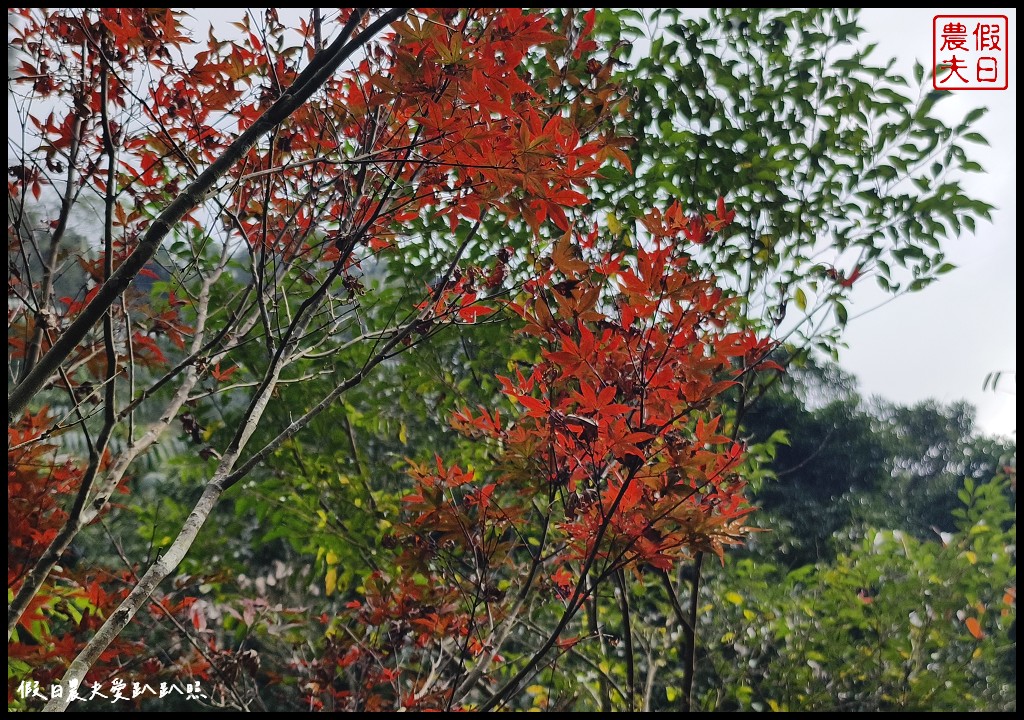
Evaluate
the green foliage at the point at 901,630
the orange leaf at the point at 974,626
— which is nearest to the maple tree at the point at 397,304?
the green foliage at the point at 901,630

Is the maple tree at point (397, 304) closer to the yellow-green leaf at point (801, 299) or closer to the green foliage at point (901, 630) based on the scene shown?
the yellow-green leaf at point (801, 299)

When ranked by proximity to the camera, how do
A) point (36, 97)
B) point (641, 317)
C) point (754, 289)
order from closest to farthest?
point (641, 317) < point (36, 97) < point (754, 289)

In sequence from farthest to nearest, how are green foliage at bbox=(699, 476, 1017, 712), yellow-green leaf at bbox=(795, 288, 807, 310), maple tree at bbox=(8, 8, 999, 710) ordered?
1. green foliage at bbox=(699, 476, 1017, 712)
2. yellow-green leaf at bbox=(795, 288, 807, 310)
3. maple tree at bbox=(8, 8, 999, 710)

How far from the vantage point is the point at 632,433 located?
1.45 m

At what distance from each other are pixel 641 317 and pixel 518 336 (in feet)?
3.31

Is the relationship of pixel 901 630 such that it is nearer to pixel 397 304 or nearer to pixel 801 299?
pixel 801 299

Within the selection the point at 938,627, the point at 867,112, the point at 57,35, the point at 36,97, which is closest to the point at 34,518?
the point at 36,97

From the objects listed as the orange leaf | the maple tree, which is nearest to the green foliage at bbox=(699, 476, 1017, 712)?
the orange leaf

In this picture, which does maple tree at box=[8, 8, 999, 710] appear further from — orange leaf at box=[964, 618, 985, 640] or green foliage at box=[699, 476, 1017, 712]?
orange leaf at box=[964, 618, 985, 640]

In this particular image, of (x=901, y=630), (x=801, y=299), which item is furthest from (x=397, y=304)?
(x=901, y=630)

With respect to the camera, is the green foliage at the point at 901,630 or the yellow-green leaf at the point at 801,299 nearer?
the yellow-green leaf at the point at 801,299

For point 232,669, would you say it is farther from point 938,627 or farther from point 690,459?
point 938,627

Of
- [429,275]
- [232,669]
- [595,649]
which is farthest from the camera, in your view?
[429,275]

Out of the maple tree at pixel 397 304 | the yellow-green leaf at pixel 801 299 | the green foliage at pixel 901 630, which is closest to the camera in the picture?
the maple tree at pixel 397 304
